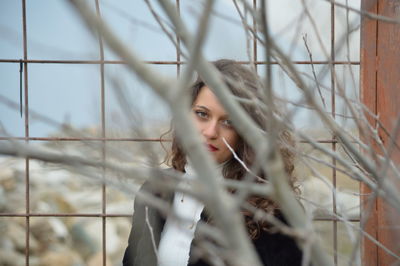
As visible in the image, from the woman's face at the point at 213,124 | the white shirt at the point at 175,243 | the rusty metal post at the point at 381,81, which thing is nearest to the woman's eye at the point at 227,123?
the woman's face at the point at 213,124

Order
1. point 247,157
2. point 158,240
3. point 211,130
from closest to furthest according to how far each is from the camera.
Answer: point 211,130 → point 247,157 → point 158,240

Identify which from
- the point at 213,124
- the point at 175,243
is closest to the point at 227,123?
the point at 213,124

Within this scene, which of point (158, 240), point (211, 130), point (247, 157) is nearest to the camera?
point (211, 130)

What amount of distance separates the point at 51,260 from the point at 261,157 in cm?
471

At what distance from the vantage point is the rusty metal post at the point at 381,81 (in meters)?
2.15

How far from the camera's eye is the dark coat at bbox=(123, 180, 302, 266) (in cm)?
215

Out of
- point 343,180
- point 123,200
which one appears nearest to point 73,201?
point 123,200

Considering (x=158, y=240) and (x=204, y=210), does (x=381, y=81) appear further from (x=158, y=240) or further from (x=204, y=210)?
(x=158, y=240)

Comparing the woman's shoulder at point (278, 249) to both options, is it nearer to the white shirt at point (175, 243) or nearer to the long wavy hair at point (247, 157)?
the long wavy hair at point (247, 157)

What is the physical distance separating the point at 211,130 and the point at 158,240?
546 mm

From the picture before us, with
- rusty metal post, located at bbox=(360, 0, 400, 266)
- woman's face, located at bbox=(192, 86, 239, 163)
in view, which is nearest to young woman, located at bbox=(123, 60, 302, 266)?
woman's face, located at bbox=(192, 86, 239, 163)

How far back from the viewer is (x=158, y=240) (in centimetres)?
226

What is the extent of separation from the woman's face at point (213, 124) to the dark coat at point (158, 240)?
0.24m

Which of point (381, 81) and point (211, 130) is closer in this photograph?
point (211, 130)
